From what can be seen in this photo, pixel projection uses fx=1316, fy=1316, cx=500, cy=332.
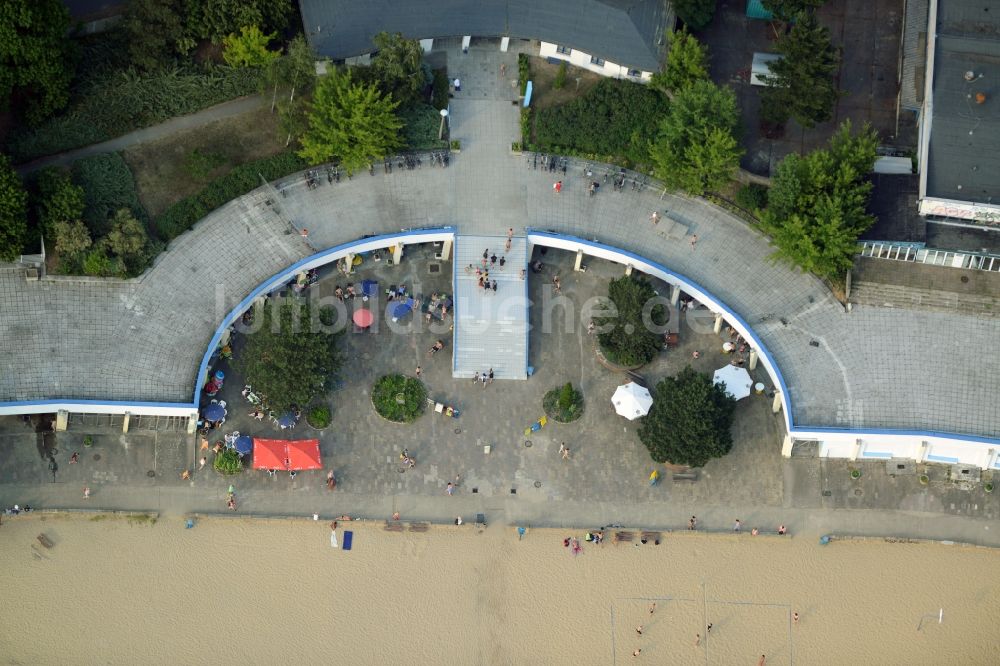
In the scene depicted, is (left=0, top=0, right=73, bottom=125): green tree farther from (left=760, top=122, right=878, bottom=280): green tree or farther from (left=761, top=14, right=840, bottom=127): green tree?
(left=760, top=122, right=878, bottom=280): green tree

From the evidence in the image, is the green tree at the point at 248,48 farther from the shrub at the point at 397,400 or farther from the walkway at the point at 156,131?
the shrub at the point at 397,400

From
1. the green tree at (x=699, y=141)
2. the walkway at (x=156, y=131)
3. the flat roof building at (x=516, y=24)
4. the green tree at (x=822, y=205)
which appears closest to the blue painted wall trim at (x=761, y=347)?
the green tree at (x=822, y=205)

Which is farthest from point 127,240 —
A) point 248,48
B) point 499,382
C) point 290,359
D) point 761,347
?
point 761,347

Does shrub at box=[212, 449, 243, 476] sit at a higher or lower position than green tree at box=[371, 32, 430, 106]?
lower

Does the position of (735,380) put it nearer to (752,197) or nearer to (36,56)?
(752,197)

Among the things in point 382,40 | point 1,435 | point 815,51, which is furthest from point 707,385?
point 1,435

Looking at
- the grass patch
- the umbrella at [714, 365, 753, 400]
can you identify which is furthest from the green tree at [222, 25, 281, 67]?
the umbrella at [714, 365, 753, 400]

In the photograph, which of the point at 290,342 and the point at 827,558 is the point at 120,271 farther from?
the point at 827,558
